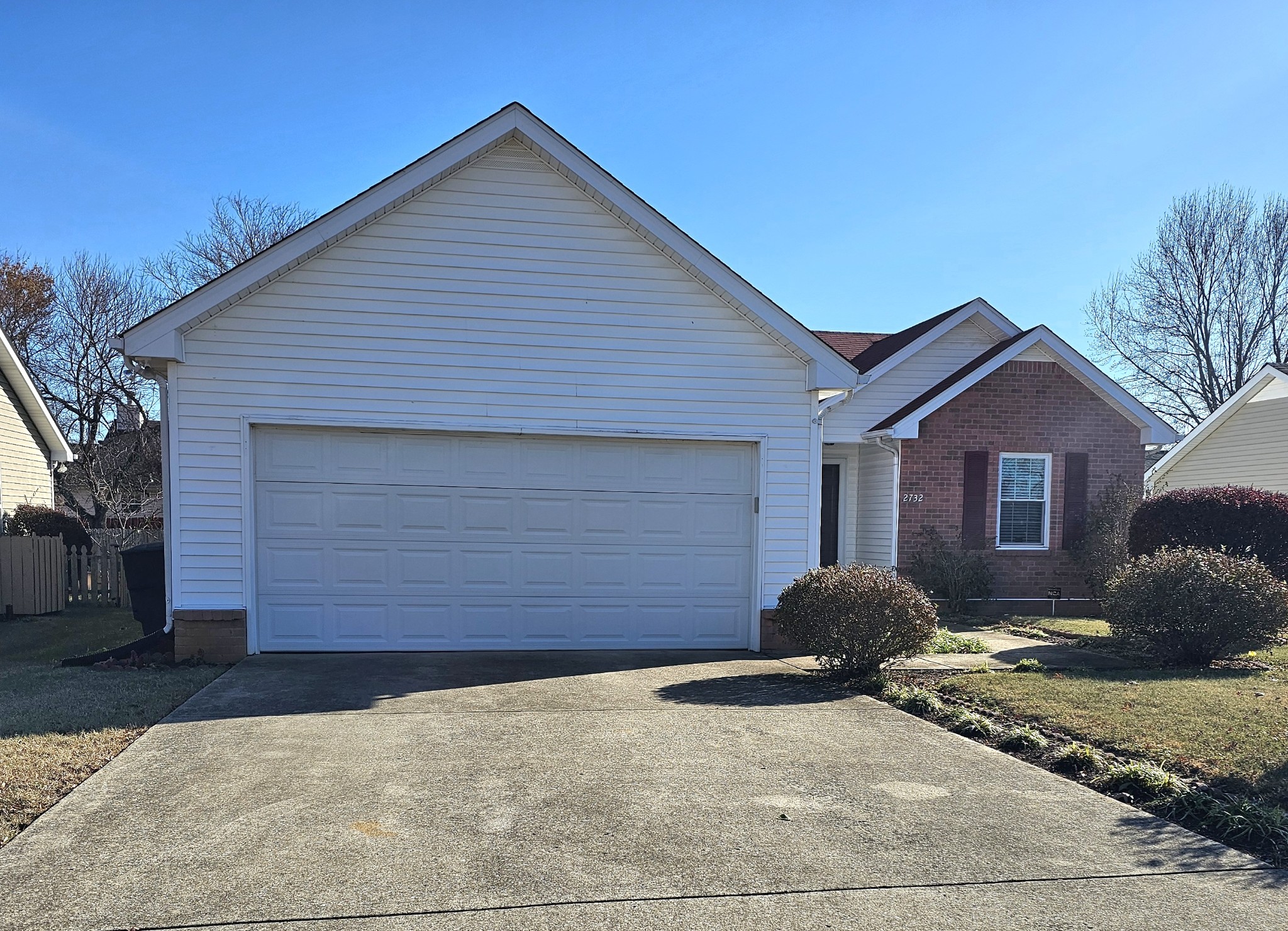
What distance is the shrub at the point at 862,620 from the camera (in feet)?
28.0

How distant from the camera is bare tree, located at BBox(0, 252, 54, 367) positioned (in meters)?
29.3

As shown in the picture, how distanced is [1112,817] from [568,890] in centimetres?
314

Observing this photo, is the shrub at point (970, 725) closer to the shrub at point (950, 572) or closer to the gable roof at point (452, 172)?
the gable roof at point (452, 172)

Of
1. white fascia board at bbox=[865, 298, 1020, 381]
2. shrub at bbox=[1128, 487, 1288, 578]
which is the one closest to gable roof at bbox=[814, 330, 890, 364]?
white fascia board at bbox=[865, 298, 1020, 381]

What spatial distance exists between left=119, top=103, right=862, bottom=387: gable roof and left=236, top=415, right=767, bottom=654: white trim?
1106 millimetres

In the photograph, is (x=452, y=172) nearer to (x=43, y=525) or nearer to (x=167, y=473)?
(x=167, y=473)

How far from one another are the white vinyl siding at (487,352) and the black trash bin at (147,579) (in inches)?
51.2

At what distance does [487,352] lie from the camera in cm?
992

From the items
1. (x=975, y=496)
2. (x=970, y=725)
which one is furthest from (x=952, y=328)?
(x=970, y=725)

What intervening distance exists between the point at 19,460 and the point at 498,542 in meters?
13.5

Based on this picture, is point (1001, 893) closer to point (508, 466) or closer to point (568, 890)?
point (568, 890)

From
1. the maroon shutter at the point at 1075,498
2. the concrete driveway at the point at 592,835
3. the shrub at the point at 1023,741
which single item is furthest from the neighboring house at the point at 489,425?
the maroon shutter at the point at 1075,498

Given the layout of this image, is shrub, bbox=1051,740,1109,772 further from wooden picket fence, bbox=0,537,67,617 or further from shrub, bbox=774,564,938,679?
wooden picket fence, bbox=0,537,67,617

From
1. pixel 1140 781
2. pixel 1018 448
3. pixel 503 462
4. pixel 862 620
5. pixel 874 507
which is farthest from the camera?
pixel 874 507
